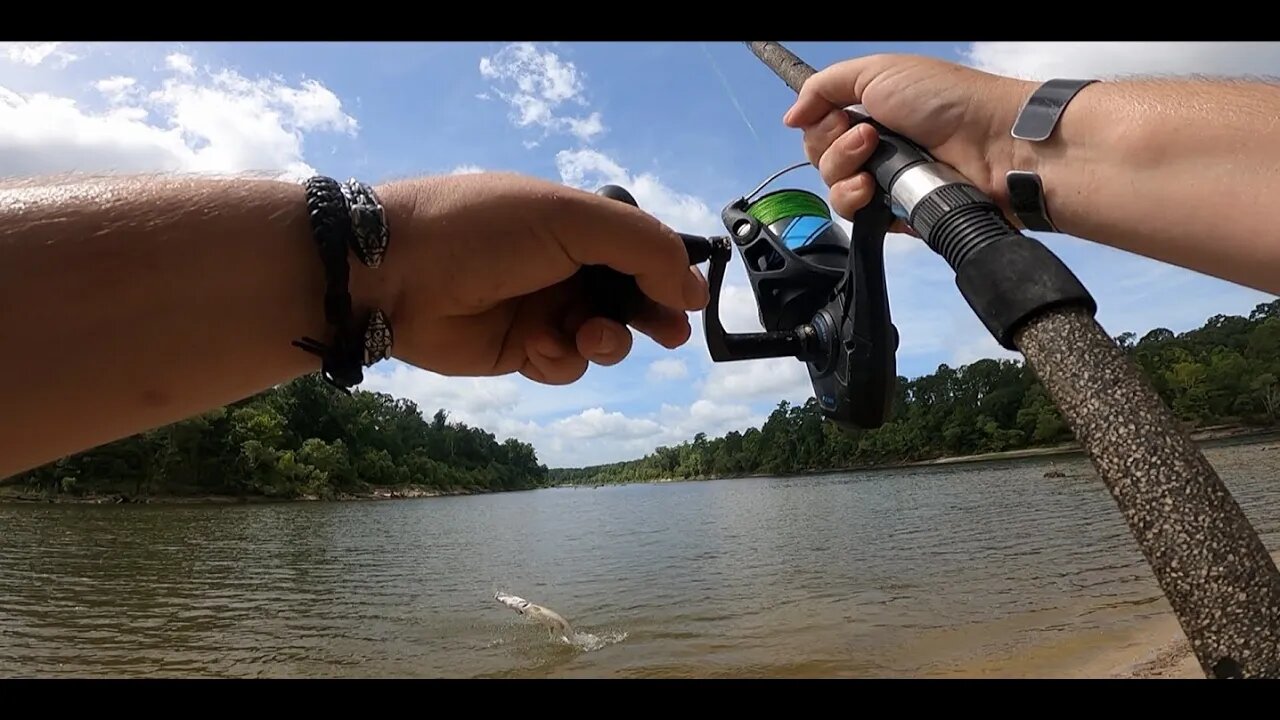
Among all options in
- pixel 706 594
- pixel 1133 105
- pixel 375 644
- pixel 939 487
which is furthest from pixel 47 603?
pixel 939 487

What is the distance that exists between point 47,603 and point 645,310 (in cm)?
1762

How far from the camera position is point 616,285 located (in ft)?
5.38

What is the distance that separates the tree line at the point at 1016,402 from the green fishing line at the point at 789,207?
42.4 meters

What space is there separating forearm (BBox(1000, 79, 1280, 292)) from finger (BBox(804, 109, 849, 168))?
431mm

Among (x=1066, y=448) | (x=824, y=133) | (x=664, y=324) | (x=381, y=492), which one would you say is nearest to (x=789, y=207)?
(x=824, y=133)

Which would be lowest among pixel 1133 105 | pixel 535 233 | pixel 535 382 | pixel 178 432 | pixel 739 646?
pixel 739 646

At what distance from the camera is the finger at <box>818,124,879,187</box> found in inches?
65.2

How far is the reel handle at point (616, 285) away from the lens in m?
Answer: 1.62

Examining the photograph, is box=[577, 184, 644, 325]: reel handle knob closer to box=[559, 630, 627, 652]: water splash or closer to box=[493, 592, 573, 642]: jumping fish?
box=[559, 630, 627, 652]: water splash

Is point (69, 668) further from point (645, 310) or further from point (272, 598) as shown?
point (645, 310)

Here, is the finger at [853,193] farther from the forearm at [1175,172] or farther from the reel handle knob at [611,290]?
the reel handle knob at [611,290]

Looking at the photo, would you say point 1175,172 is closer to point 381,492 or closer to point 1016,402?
point 1016,402

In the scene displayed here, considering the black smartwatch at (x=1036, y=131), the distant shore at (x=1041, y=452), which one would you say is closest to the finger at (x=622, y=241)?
the black smartwatch at (x=1036, y=131)

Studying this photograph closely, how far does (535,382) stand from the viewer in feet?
6.09
